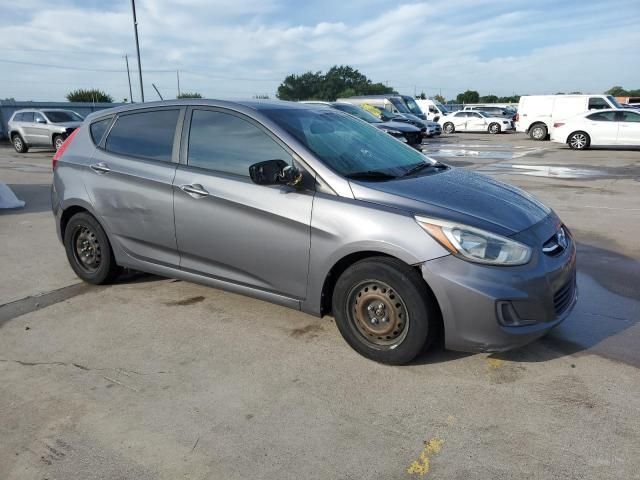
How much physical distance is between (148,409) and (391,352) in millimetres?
1464

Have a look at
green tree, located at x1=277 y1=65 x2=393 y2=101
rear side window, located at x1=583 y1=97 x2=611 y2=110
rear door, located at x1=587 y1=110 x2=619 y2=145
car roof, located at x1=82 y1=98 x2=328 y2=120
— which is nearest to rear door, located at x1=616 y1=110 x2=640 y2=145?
rear door, located at x1=587 y1=110 x2=619 y2=145

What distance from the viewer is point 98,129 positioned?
479 centimetres

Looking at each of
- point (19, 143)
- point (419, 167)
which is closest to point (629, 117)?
point (419, 167)

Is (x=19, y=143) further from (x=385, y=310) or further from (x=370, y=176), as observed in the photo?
(x=385, y=310)

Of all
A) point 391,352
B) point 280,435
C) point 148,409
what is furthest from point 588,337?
point 148,409

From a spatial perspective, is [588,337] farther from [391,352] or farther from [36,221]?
[36,221]

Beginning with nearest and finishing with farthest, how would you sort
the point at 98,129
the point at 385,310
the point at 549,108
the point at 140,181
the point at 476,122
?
1. the point at 385,310
2. the point at 140,181
3. the point at 98,129
4. the point at 549,108
5. the point at 476,122

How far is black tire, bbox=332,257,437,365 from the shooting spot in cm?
313

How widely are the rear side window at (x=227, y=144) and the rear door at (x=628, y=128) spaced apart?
61.8 feet

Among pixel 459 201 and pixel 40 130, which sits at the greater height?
pixel 459 201

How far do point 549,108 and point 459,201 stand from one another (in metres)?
24.5

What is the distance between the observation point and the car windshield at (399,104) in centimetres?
2772

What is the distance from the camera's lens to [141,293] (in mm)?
4691

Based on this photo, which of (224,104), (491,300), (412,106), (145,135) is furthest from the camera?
(412,106)
